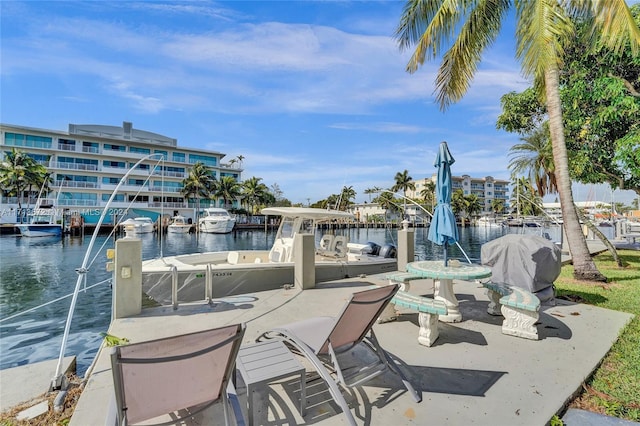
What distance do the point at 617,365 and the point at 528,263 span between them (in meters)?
2.32

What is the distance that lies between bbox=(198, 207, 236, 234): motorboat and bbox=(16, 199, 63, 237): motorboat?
655 inches

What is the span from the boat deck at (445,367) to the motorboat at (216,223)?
1612 inches

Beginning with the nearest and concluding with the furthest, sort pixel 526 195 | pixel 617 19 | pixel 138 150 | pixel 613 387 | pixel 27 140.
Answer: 1. pixel 613 387
2. pixel 617 19
3. pixel 526 195
4. pixel 27 140
5. pixel 138 150

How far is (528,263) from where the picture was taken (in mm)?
5754

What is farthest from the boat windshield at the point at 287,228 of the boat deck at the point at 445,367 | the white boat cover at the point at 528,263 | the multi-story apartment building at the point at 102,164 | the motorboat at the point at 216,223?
the multi-story apartment building at the point at 102,164

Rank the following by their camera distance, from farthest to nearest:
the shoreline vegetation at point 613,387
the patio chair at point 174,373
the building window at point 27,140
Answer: the building window at point 27,140
the shoreline vegetation at point 613,387
the patio chair at point 174,373

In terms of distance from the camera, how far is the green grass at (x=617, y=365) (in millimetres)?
2863

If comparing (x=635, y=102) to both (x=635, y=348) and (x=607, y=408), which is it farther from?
(x=607, y=408)

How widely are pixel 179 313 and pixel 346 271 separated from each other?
4915 mm

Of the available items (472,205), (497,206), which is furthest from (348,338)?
(497,206)

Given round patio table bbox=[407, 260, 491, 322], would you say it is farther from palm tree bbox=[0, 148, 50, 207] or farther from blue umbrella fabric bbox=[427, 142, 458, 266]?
palm tree bbox=[0, 148, 50, 207]

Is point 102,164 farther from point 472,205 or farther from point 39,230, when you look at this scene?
point 472,205

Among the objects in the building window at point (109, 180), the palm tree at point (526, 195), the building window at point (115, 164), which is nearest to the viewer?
the palm tree at point (526, 195)

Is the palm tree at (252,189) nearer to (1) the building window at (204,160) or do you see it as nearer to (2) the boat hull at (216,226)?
(1) the building window at (204,160)
